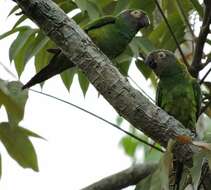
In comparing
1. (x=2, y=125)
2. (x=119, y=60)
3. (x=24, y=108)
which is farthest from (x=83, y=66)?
(x=119, y=60)

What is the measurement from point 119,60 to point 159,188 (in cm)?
134

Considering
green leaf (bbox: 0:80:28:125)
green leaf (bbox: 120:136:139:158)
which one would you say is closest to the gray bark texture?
green leaf (bbox: 0:80:28:125)

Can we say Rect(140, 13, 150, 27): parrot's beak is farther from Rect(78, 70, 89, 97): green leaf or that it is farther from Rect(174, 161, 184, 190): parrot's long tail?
Rect(174, 161, 184, 190): parrot's long tail

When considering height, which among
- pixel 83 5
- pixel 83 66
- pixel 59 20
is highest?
pixel 83 5

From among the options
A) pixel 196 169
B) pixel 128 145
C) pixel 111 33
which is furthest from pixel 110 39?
pixel 128 145

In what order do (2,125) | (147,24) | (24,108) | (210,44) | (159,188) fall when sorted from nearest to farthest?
1. (159,188)
2. (24,108)
3. (2,125)
4. (210,44)
5. (147,24)

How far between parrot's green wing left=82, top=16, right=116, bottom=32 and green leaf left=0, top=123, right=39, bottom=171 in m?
0.73

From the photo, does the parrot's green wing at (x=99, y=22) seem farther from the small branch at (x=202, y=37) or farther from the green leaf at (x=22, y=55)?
the small branch at (x=202, y=37)

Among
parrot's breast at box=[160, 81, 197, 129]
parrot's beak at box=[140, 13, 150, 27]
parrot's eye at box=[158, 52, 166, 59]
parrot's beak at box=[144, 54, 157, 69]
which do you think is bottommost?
parrot's breast at box=[160, 81, 197, 129]

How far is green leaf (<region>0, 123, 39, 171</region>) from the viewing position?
8.21ft

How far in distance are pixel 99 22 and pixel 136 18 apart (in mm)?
240

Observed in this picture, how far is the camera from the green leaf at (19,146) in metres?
2.50

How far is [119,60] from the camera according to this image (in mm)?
2969

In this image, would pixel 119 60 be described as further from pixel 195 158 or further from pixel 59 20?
pixel 195 158
